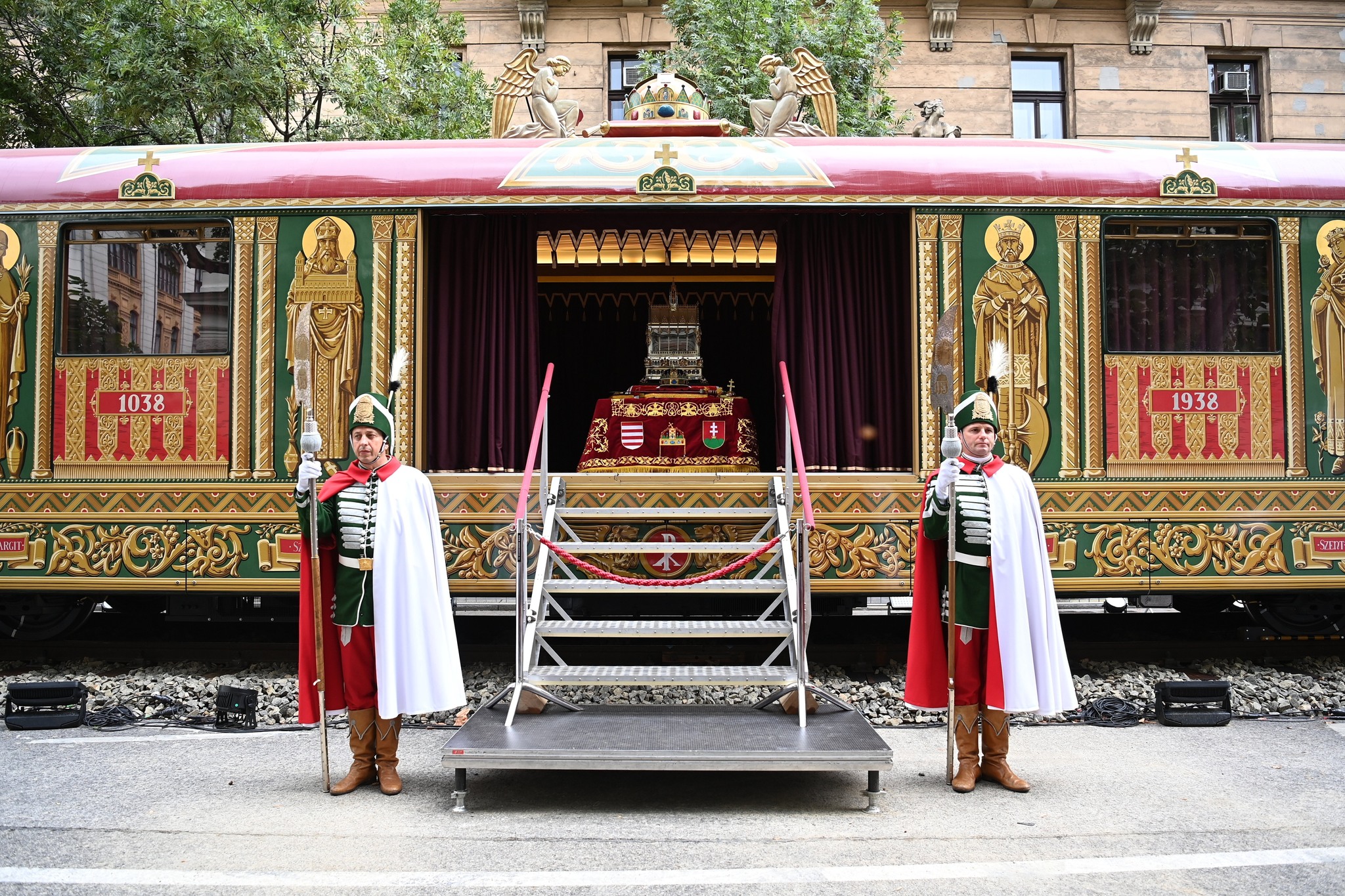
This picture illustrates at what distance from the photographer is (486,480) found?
7.15 metres

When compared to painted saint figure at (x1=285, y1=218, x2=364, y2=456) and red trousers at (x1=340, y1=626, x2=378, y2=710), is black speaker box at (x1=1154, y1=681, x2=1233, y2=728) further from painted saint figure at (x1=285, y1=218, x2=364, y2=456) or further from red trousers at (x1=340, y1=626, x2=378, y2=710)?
painted saint figure at (x1=285, y1=218, x2=364, y2=456)

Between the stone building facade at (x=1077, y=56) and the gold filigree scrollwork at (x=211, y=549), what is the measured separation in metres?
10.6

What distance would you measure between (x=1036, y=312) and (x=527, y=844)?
491cm

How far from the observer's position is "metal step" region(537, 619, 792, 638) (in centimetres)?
575

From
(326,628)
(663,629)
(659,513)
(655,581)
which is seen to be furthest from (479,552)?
(326,628)

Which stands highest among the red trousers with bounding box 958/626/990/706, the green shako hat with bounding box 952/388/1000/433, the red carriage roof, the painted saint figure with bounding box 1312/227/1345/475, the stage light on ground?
the red carriage roof

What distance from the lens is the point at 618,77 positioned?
53.2ft

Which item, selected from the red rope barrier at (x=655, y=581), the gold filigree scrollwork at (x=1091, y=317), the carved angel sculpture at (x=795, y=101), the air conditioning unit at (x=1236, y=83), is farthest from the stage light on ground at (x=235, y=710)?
the air conditioning unit at (x=1236, y=83)

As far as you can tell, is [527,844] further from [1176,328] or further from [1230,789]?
[1176,328]

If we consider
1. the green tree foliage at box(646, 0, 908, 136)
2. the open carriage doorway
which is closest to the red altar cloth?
the open carriage doorway

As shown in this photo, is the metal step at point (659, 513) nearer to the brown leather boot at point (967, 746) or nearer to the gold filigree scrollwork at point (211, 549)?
the gold filigree scrollwork at point (211, 549)

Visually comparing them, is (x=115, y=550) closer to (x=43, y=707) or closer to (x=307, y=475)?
(x=43, y=707)

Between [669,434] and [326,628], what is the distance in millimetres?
3981

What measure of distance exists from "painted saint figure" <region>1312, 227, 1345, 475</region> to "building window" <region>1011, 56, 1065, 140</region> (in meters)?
9.59
